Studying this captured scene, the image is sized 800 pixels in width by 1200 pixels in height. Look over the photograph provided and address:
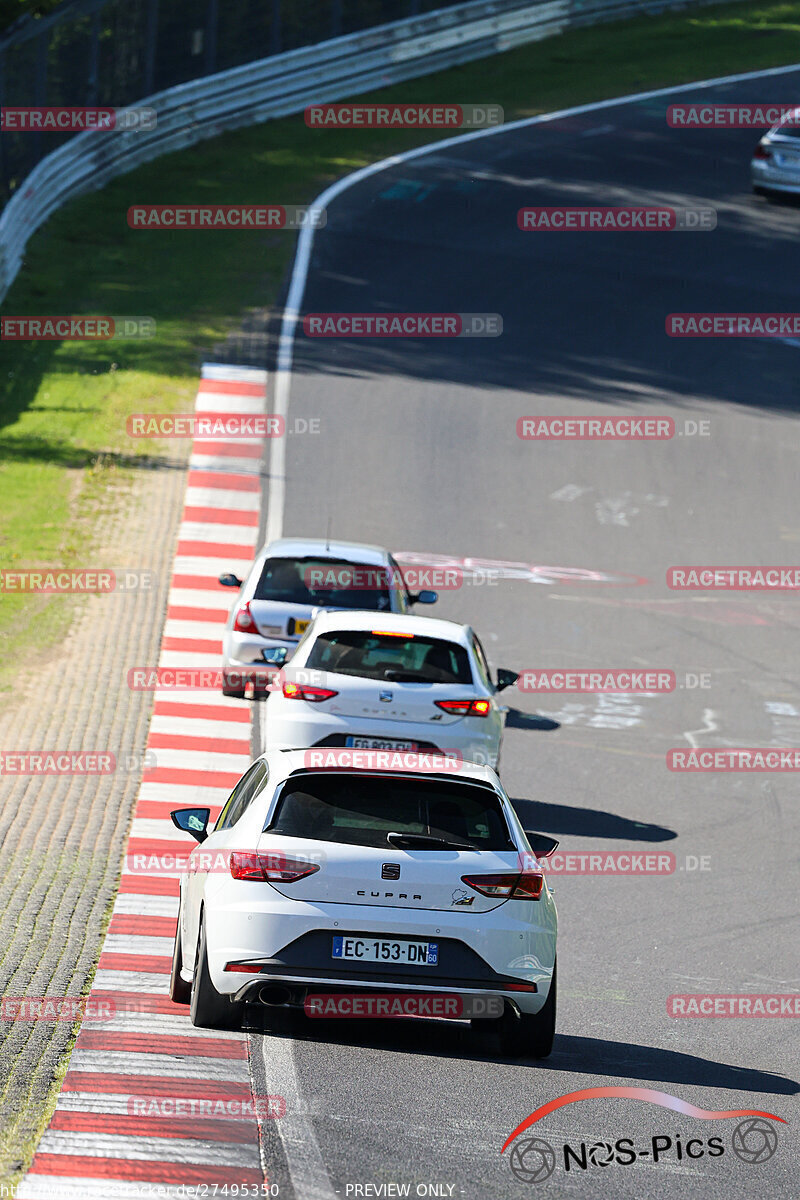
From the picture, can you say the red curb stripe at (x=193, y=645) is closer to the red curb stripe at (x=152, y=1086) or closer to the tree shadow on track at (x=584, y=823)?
the tree shadow on track at (x=584, y=823)

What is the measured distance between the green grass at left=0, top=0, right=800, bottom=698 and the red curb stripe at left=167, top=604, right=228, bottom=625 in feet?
3.88

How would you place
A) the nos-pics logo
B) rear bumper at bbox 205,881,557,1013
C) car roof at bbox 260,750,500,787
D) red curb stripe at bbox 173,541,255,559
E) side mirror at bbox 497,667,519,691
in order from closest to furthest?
the nos-pics logo
rear bumper at bbox 205,881,557,1013
car roof at bbox 260,750,500,787
side mirror at bbox 497,667,519,691
red curb stripe at bbox 173,541,255,559

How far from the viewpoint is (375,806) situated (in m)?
8.72

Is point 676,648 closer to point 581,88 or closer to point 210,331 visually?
point 210,331

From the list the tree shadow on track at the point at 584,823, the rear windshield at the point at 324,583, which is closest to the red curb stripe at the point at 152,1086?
the tree shadow on track at the point at 584,823

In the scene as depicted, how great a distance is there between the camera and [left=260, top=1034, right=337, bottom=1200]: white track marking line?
21.7ft

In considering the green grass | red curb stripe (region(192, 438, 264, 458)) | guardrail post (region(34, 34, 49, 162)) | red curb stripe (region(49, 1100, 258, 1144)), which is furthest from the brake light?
guardrail post (region(34, 34, 49, 162))

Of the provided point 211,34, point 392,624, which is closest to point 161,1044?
point 392,624

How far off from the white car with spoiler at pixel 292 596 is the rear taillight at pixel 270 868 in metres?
8.43

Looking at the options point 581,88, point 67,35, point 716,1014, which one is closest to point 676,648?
point 716,1014

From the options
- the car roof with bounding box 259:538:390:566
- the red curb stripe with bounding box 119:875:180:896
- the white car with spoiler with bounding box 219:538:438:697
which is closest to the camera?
the red curb stripe with bounding box 119:875:180:896

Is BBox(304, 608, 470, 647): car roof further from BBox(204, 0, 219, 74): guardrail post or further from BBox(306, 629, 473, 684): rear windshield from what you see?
BBox(204, 0, 219, 74): guardrail post

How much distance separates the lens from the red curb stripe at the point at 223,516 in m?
22.8

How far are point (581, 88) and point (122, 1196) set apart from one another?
37.5 meters
